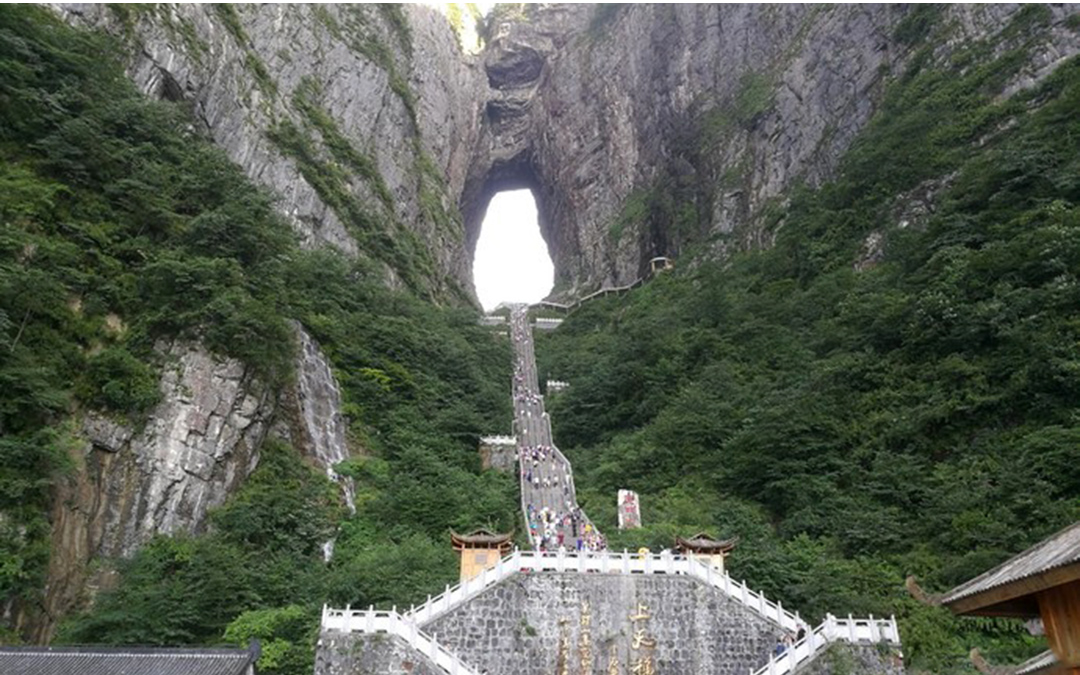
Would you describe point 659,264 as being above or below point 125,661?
above

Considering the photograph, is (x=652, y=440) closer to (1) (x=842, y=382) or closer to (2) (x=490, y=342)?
(1) (x=842, y=382)

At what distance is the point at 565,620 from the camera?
605 inches

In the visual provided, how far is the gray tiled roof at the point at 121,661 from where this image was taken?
12.5 meters

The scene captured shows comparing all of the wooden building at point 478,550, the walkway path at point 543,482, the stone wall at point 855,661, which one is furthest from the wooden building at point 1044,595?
the walkway path at point 543,482

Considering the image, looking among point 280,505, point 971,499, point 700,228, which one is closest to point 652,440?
Result: point 971,499

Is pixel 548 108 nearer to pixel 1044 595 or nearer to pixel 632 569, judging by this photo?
pixel 632 569

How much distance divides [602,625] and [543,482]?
9615mm

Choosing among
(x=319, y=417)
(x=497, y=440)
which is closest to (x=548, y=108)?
(x=497, y=440)

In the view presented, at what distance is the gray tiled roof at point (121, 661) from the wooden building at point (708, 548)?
8.82m

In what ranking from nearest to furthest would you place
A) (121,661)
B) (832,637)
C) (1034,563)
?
(1034,563)
(121,661)
(832,637)

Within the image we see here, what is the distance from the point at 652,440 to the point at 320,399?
423 inches

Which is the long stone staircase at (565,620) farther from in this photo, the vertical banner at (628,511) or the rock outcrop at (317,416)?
the rock outcrop at (317,416)

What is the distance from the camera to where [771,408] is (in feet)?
76.2

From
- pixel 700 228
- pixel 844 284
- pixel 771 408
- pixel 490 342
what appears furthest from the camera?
pixel 700 228
